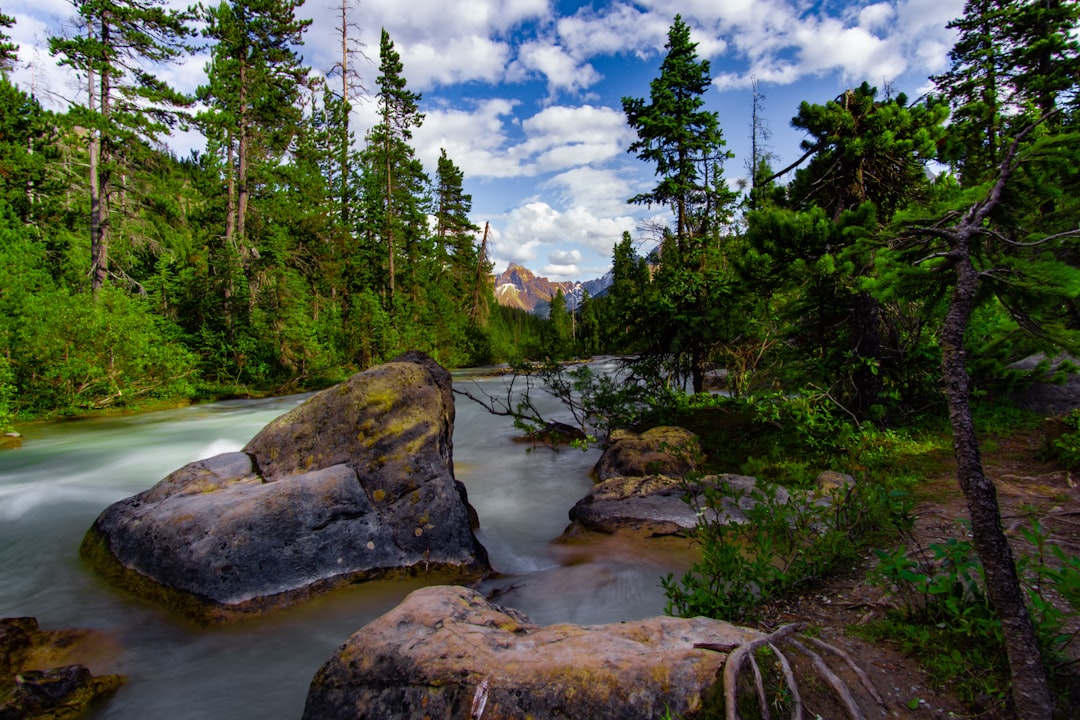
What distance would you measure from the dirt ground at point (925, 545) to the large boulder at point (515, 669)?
0.65 metres

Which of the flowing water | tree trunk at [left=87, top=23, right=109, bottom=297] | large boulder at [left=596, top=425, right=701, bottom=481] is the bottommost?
the flowing water

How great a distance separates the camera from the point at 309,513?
213 inches

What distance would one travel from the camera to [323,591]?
5.14m

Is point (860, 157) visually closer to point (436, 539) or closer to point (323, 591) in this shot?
point (436, 539)

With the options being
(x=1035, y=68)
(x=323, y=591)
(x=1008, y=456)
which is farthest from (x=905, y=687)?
(x=1035, y=68)

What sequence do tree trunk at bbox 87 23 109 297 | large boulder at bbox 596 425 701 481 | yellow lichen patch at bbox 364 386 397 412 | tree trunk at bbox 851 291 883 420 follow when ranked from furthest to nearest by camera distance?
tree trunk at bbox 87 23 109 297 → large boulder at bbox 596 425 701 481 → tree trunk at bbox 851 291 883 420 → yellow lichen patch at bbox 364 386 397 412

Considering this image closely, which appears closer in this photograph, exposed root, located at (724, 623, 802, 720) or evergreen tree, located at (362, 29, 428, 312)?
exposed root, located at (724, 623, 802, 720)

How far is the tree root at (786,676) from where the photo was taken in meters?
2.21

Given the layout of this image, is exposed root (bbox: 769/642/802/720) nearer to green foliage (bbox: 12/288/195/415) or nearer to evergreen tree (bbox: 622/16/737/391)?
evergreen tree (bbox: 622/16/737/391)

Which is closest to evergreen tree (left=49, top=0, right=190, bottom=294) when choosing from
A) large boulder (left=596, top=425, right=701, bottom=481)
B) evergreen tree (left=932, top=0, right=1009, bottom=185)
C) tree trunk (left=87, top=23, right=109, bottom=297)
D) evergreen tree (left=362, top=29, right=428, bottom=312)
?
tree trunk (left=87, top=23, right=109, bottom=297)

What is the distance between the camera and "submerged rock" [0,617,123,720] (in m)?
3.41

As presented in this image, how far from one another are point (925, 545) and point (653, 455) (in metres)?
4.47

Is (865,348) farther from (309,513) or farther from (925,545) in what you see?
(309,513)

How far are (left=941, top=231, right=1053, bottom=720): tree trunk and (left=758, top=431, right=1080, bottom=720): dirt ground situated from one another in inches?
10.1
